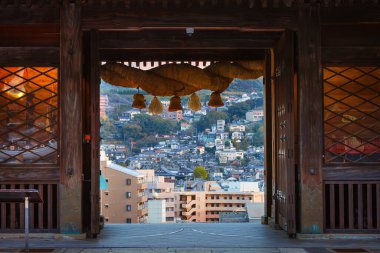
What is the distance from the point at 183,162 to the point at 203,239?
1388cm

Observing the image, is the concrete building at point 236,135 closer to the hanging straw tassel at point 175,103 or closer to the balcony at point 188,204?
the balcony at point 188,204

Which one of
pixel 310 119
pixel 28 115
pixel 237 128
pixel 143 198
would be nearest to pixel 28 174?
pixel 28 115

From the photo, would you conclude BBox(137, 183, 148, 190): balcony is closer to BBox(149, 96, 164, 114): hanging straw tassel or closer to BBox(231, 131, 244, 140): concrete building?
BBox(231, 131, 244, 140): concrete building

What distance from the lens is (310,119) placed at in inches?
356

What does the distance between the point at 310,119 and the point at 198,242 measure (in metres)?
2.25

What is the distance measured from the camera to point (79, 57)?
8969mm

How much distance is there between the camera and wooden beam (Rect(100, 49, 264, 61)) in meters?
12.0

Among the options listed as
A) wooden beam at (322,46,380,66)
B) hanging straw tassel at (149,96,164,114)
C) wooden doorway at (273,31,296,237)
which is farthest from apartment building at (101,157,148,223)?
wooden beam at (322,46,380,66)

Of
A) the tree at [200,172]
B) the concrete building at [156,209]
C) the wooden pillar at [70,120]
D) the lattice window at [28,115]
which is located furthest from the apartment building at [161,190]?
the wooden pillar at [70,120]

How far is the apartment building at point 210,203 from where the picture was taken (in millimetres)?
22203

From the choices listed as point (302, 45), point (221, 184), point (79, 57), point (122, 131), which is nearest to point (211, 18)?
point (302, 45)

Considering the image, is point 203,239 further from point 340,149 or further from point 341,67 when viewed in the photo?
point 341,67

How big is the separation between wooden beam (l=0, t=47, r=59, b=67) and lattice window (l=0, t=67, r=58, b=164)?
8 centimetres

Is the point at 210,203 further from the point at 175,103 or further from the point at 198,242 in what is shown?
the point at 198,242
